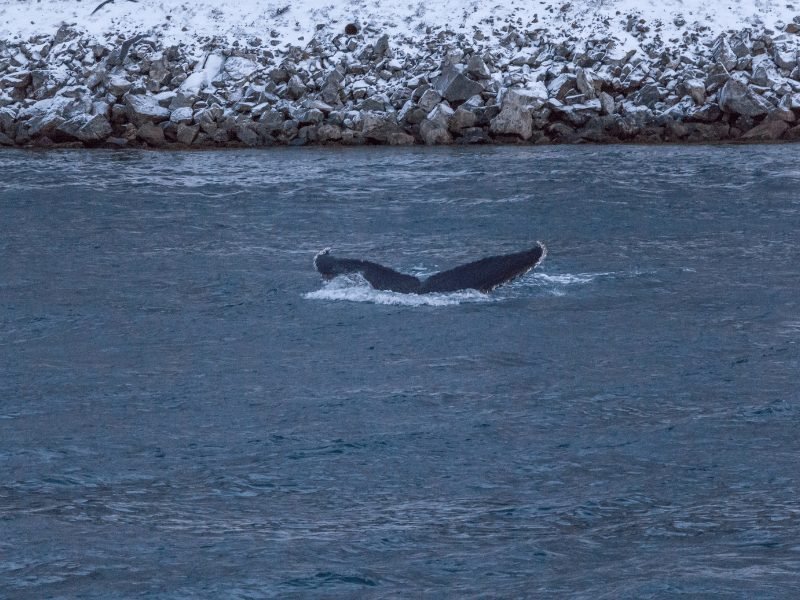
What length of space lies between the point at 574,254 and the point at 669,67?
13.6 m

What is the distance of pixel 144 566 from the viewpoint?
256 inches

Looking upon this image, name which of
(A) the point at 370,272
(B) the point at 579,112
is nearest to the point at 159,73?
(B) the point at 579,112

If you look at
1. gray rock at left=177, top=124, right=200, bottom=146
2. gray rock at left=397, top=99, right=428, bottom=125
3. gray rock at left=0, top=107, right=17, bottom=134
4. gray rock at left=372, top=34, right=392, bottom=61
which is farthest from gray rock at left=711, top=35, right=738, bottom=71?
gray rock at left=0, top=107, right=17, bottom=134

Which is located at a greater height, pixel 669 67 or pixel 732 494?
pixel 669 67

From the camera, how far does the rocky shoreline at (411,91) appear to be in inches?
1005

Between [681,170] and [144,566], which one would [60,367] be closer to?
[144,566]

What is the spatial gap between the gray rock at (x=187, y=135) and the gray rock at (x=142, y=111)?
0.66m

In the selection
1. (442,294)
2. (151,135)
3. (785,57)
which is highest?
(785,57)

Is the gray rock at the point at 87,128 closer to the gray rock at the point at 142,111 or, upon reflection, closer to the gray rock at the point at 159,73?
the gray rock at the point at 142,111

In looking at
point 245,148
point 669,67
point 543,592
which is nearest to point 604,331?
point 543,592

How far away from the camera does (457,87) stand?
86.2ft

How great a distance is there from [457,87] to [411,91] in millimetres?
1087

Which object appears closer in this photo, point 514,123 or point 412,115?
point 514,123

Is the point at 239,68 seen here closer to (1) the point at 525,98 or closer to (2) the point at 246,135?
(2) the point at 246,135
